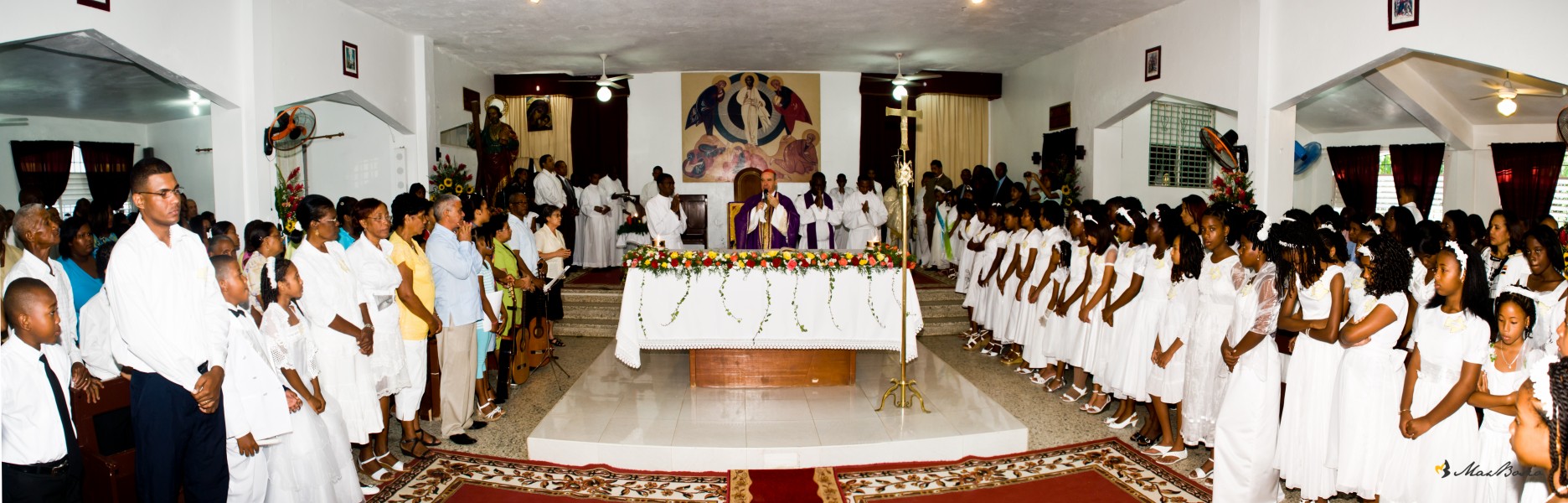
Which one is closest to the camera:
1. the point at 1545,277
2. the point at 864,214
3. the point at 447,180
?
the point at 1545,277

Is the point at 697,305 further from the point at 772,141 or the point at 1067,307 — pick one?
the point at 772,141

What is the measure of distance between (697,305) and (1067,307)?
2.83m

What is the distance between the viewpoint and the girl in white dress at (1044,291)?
7352 millimetres

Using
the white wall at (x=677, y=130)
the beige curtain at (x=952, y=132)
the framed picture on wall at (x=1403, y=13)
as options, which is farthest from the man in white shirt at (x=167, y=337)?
the beige curtain at (x=952, y=132)

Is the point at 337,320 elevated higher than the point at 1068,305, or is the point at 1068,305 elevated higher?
the point at 337,320

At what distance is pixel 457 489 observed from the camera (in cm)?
499

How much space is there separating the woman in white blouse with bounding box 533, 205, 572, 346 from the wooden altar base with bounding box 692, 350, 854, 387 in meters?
2.03

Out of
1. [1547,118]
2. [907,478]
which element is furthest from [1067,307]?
[1547,118]

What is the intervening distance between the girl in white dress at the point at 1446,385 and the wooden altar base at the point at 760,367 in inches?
153

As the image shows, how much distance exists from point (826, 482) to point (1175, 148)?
8.79 metres

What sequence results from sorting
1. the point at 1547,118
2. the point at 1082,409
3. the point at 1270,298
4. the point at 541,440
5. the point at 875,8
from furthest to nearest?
the point at 1547,118, the point at 875,8, the point at 1082,409, the point at 541,440, the point at 1270,298

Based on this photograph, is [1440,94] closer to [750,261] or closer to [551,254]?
[750,261]

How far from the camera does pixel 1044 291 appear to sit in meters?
7.54

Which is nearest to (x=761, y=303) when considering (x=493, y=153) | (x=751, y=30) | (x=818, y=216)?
(x=818, y=216)
